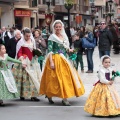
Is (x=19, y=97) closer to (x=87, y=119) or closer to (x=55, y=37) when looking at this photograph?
(x=55, y=37)

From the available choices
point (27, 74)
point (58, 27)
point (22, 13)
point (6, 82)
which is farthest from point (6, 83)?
point (22, 13)

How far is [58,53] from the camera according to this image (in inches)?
424

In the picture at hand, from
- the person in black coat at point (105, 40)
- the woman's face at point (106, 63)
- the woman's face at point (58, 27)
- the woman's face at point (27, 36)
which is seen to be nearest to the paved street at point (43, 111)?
the woman's face at point (106, 63)

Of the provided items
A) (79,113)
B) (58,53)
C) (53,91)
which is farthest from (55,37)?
(79,113)

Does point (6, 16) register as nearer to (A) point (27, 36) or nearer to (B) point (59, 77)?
(A) point (27, 36)

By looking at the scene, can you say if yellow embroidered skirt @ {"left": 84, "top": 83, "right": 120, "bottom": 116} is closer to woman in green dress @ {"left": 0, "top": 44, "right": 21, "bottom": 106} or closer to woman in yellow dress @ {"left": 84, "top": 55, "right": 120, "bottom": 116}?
woman in yellow dress @ {"left": 84, "top": 55, "right": 120, "bottom": 116}

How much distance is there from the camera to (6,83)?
10.6 metres

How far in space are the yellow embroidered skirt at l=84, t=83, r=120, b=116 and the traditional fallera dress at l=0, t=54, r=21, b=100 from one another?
81.0 inches

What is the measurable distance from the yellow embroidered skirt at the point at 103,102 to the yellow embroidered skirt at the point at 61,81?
1.23m

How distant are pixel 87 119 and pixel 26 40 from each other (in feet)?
10.5

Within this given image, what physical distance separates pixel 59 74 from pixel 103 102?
1676mm

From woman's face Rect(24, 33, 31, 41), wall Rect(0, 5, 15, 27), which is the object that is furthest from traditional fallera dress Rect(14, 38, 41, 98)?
wall Rect(0, 5, 15, 27)

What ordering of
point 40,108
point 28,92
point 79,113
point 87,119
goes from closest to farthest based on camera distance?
point 87,119, point 79,113, point 40,108, point 28,92

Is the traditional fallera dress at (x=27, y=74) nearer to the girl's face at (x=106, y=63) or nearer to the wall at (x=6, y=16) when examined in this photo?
the girl's face at (x=106, y=63)
